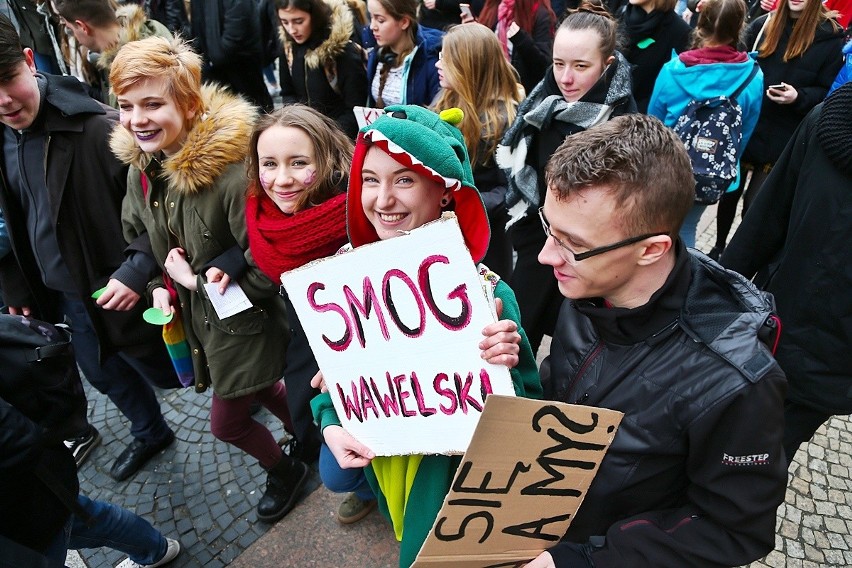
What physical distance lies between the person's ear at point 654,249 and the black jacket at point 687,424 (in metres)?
0.07

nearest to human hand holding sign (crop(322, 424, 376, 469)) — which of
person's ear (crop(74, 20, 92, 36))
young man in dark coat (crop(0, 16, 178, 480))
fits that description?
young man in dark coat (crop(0, 16, 178, 480))

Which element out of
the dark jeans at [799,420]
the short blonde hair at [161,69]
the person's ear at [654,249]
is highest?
the short blonde hair at [161,69]

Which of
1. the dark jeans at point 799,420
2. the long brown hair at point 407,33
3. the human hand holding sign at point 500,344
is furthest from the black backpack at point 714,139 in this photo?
the human hand holding sign at point 500,344

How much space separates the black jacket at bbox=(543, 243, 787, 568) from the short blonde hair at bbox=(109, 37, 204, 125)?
6.51 feet

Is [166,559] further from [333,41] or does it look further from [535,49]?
[535,49]

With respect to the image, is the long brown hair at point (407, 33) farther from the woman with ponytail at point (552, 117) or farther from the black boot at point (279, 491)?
the black boot at point (279, 491)

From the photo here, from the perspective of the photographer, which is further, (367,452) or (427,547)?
(367,452)

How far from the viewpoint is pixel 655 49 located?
15.1 ft

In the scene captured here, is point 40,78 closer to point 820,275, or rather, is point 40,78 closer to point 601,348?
point 601,348

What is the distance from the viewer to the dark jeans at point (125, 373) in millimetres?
3029

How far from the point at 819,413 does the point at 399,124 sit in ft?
6.92

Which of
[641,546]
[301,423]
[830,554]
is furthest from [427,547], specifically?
[830,554]

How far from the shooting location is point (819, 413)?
2234 millimetres

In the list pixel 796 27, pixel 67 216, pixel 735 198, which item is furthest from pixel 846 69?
pixel 67 216
